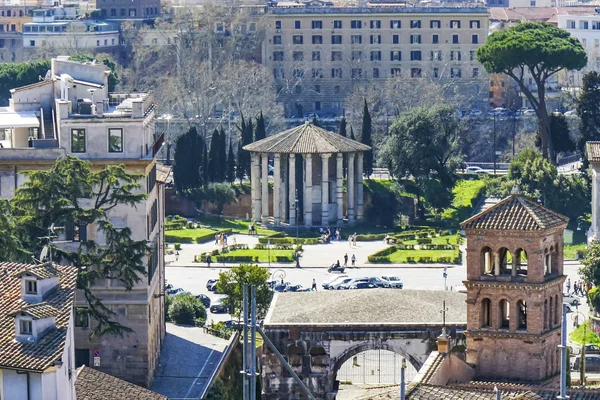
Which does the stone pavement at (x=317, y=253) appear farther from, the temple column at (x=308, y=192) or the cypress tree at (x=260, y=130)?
the cypress tree at (x=260, y=130)

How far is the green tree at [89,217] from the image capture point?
86.9 meters

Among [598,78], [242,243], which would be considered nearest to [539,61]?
[598,78]

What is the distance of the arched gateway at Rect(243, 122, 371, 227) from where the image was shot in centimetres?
14238

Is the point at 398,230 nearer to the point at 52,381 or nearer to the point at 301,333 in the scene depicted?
the point at 301,333

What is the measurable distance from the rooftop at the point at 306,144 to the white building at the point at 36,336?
7394 centimetres

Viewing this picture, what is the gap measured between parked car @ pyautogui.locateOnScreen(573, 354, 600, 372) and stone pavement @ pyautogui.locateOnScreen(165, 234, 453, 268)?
29.0m

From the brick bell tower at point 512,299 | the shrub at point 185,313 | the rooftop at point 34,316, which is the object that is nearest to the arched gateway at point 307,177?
the shrub at point 185,313

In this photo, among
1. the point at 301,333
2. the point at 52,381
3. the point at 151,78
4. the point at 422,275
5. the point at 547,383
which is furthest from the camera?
the point at 151,78

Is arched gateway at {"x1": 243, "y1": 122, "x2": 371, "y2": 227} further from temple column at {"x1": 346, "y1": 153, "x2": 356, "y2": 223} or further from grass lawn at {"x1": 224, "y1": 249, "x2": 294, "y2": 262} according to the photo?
grass lawn at {"x1": 224, "y1": 249, "x2": 294, "y2": 262}

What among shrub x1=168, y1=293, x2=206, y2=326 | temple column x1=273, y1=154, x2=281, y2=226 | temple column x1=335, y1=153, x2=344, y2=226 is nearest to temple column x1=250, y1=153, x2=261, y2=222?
temple column x1=273, y1=154, x2=281, y2=226

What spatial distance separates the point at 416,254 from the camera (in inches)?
5098

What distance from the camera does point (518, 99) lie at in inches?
7530

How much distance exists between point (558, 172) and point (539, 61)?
11426 millimetres

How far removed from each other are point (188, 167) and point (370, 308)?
5748 centimetres
